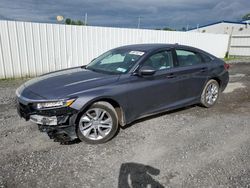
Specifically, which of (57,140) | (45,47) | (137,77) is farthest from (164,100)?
(45,47)

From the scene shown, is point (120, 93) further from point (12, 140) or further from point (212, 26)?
point (212, 26)

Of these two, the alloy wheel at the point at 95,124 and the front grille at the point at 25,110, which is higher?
the front grille at the point at 25,110

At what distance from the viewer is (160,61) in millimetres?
4008

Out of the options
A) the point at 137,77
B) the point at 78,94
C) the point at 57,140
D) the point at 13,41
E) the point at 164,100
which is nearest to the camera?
the point at 78,94

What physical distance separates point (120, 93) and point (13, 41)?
5720 millimetres

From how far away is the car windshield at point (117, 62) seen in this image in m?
3.71

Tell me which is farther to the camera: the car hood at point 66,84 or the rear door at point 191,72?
the rear door at point 191,72

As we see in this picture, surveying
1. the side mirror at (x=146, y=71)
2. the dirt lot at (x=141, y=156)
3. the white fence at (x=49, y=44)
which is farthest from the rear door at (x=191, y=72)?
the white fence at (x=49, y=44)

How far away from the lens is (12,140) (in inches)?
131

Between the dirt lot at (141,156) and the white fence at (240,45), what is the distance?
1622 centimetres

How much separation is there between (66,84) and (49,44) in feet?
18.0

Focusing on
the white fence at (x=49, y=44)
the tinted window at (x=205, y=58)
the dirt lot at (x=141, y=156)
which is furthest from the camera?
the white fence at (x=49, y=44)

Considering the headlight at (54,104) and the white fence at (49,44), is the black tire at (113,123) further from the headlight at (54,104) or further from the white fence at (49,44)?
the white fence at (49,44)

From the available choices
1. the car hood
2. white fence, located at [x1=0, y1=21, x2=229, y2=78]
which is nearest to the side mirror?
the car hood
